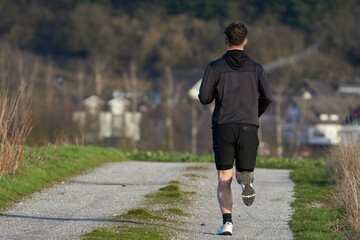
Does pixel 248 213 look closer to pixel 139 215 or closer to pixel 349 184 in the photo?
pixel 349 184

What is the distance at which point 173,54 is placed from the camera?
9819 centimetres

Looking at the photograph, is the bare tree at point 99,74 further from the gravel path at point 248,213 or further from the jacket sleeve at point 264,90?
the jacket sleeve at point 264,90

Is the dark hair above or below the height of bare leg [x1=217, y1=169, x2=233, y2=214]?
above

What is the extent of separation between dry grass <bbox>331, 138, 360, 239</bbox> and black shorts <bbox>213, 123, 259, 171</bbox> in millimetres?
1214

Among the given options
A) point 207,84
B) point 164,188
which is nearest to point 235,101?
point 207,84

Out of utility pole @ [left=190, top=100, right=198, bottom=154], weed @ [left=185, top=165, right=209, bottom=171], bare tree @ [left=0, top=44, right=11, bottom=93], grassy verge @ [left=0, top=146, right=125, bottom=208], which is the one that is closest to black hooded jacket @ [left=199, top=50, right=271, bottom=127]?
grassy verge @ [left=0, top=146, right=125, bottom=208]

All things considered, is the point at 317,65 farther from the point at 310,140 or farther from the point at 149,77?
the point at 310,140

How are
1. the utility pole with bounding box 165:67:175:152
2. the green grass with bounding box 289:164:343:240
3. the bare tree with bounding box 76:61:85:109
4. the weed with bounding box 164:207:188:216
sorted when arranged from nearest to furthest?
the green grass with bounding box 289:164:343:240
the weed with bounding box 164:207:188:216
the utility pole with bounding box 165:67:175:152
the bare tree with bounding box 76:61:85:109

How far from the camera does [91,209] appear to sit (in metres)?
10.5

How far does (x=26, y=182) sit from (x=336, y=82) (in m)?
90.3

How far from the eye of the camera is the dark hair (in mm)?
8305

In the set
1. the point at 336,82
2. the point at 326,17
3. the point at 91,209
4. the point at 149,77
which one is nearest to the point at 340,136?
the point at 91,209

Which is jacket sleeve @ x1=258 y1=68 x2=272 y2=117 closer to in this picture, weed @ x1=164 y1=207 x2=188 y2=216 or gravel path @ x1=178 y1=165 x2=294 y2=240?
gravel path @ x1=178 y1=165 x2=294 y2=240

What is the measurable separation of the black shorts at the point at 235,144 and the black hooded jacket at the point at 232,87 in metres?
0.07
